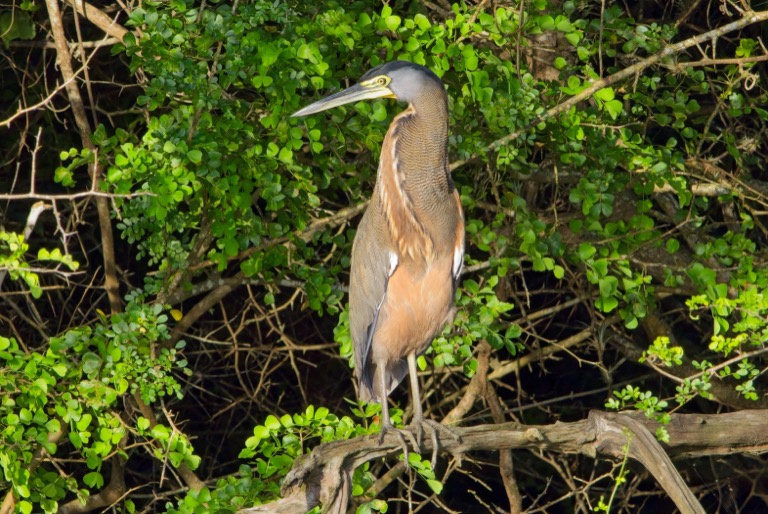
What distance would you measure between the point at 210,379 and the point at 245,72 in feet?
6.14

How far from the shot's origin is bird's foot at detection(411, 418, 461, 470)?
2.81m

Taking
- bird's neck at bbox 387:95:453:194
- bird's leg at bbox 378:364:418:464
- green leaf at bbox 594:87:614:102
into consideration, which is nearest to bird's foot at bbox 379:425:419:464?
bird's leg at bbox 378:364:418:464

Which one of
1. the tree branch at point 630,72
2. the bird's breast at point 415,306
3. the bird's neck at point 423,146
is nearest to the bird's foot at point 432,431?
the bird's breast at point 415,306

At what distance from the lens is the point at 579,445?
2.65 m

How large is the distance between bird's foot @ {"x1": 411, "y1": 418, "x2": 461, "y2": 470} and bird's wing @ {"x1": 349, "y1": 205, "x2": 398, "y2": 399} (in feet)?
0.94

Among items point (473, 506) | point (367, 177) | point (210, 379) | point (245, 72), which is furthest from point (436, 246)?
point (473, 506)

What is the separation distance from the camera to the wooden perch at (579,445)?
2363 millimetres

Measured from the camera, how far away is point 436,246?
9.92ft

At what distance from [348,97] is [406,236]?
44 cm

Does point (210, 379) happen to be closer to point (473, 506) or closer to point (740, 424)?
point (473, 506)

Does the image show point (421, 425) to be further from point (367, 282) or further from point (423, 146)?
point (423, 146)

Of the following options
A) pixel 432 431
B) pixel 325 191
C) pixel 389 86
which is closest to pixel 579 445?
pixel 432 431

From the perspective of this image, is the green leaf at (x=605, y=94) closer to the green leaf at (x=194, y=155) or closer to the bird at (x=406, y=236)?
the bird at (x=406, y=236)

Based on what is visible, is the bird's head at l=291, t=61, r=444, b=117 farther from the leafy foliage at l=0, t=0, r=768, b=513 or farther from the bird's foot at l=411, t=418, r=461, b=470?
the bird's foot at l=411, t=418, r=461, b=470
